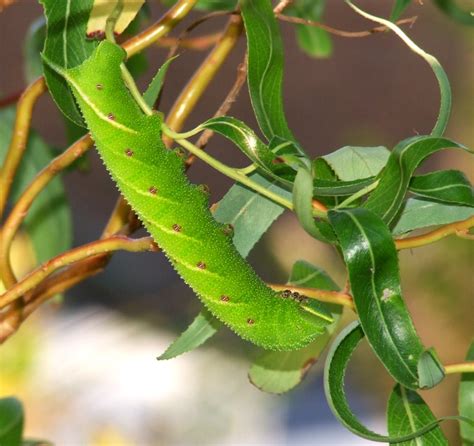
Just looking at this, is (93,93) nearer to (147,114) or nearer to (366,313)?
(147,114)

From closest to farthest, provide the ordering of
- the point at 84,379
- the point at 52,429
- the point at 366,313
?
1. the point at 366,313
2. the point at 52,429
3. the point at 84,379

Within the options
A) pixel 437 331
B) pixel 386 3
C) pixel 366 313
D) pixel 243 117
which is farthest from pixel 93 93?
pixel 243 117

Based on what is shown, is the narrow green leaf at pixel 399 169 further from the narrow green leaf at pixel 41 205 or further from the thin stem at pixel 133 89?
the narrow green leaf at pixel 41 205

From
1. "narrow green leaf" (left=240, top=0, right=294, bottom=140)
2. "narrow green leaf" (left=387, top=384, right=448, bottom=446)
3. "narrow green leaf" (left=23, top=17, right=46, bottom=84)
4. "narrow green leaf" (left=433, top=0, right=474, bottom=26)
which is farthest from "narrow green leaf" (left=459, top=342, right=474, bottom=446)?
"narrow green leaf" (left=23, top=17, right=46, bottom=84)

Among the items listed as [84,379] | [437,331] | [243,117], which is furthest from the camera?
[243,117]

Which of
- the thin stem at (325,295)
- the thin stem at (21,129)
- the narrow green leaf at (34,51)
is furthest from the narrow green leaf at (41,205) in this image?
the thin stem at (325,295)

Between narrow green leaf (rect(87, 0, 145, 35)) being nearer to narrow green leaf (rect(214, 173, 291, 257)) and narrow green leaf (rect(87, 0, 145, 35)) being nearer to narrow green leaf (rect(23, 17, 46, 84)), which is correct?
narrow green leaf (rect(214, 173, 291, 257))

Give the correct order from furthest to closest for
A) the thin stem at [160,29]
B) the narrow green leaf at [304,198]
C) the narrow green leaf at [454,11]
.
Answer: the narrow green leaf at [454,11] < the thin stem at [160,29] < the narrow green leaf at [304,198]
